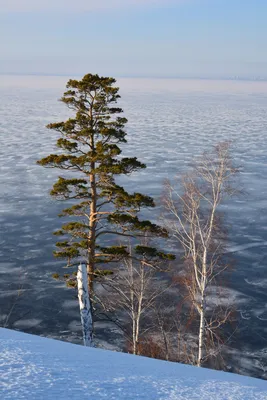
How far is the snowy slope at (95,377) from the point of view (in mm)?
3252

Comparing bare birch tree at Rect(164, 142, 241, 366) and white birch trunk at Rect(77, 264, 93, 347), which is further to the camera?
bare birch tree at Rect(164, 142, 241, 366)

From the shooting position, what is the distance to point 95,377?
3.64 meters

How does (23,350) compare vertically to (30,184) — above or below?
above

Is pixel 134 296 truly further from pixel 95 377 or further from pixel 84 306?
pixel 95 377

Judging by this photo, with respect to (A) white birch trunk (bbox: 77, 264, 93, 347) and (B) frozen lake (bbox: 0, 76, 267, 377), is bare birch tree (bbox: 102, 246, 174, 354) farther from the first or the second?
(A) white birch trunk (bbox: 77, 264, 93, 347)

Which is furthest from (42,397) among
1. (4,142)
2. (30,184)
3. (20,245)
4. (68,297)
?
(4,142)

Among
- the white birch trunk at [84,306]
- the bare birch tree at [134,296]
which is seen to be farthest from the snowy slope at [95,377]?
the bare birch tree at [134,296]

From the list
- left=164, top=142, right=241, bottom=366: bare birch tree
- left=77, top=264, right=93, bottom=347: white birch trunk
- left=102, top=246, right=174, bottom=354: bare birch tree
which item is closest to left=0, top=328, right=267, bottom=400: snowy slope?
left=77, top=264, right=93, bottom=347: white birch trunk

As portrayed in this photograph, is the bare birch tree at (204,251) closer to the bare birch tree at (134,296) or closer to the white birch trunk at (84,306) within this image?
the bare birch tree at (134,296)

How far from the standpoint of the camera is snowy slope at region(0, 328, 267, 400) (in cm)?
325

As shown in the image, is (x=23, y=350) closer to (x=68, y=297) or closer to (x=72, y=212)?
(x=72, y=212)

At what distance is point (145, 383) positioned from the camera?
3709 mm

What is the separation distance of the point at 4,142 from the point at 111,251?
5236cm

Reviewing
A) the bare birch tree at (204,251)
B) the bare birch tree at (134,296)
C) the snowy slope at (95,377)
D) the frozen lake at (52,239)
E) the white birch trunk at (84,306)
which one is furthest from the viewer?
the frozen lake at (52,239)
